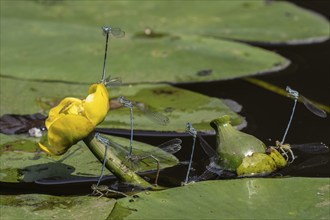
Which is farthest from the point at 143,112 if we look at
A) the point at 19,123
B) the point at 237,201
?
the point at 237,201

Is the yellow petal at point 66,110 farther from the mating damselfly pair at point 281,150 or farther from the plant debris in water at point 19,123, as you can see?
the plant debris in water at point 19,123

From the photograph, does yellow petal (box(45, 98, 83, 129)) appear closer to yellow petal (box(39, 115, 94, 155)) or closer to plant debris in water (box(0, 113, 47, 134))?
yellow petal (box(39, 115, 94, 155))

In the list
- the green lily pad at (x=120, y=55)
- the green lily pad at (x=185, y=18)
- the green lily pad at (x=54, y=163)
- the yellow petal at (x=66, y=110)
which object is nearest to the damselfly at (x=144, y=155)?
the green lily pad at (x=54, y=163)

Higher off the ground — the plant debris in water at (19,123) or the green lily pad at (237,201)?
the green lily pad at (237,201)

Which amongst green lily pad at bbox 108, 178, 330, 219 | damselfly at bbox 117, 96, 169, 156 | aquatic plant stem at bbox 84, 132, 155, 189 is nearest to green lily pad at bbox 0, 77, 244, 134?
damselfly at bbox 117, 96, 169, 156

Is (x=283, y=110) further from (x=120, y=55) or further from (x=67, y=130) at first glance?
(x=67, y=130)
